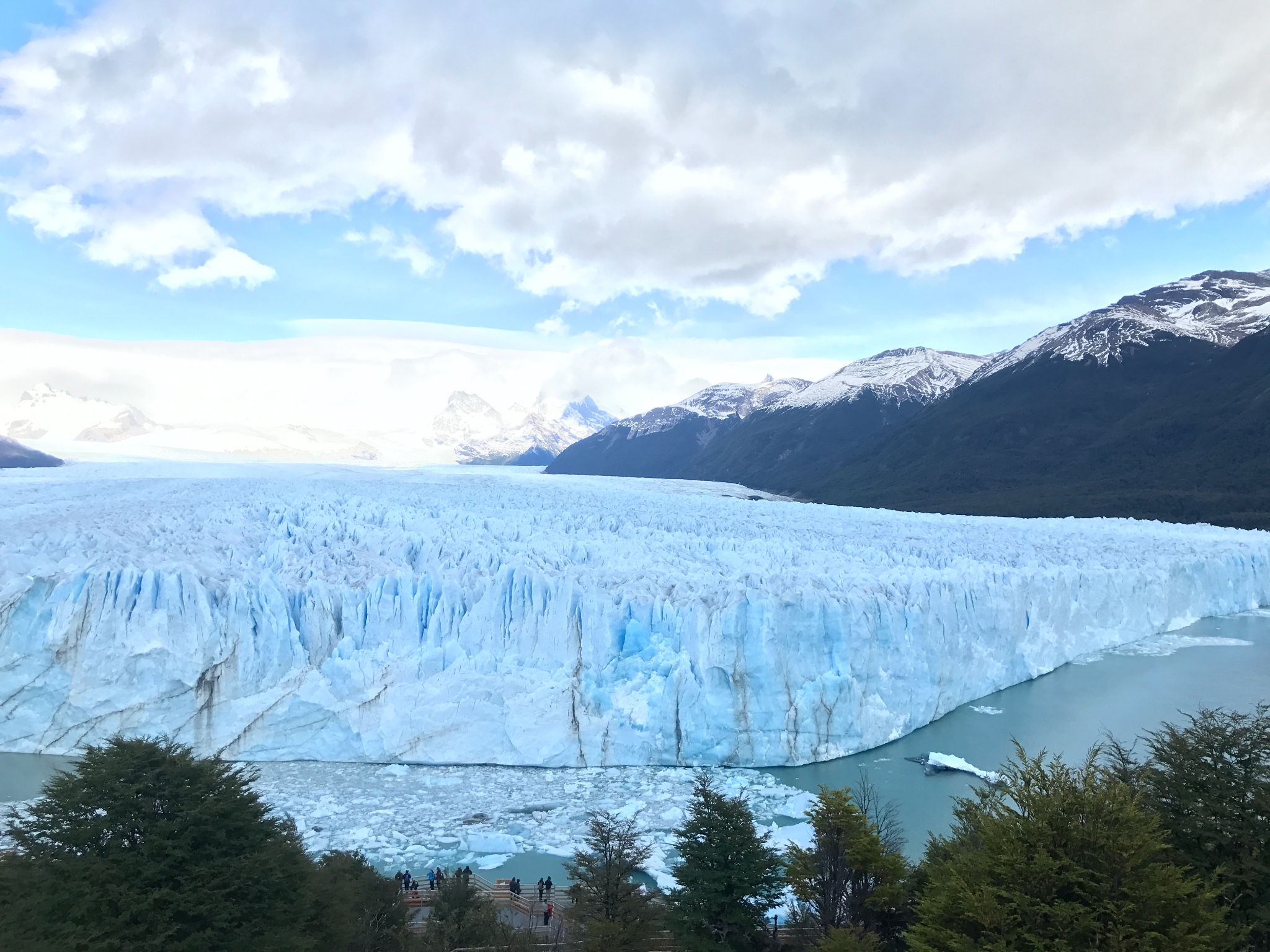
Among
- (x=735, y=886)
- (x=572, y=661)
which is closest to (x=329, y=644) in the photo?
(x=572, y=661)

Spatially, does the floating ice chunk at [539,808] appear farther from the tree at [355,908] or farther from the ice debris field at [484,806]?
the tree at [355,908]

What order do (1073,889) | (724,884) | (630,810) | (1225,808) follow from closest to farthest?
(1073,889) → (1225,808) → (724,884) → (630,810)

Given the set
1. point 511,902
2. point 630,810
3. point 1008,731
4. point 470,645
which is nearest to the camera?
point 511,902

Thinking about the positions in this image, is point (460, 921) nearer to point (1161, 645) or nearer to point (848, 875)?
point (848, 875)

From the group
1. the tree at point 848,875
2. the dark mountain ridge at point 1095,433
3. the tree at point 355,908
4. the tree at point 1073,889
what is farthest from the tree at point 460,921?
the dark mountain ridge at point 1095,433

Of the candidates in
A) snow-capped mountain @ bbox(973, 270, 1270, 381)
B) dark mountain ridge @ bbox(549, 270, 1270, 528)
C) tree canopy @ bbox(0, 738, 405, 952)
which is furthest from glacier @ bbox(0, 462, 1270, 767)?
snow-capped mountain @ bbox(973, 270, 1270, 381)

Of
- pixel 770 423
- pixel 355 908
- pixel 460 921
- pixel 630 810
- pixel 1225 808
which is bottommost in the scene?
pixel 630 810

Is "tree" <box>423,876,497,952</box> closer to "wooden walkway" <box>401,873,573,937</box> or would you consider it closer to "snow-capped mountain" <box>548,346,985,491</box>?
"wooden walkway" <box>401,873,573,937</box>

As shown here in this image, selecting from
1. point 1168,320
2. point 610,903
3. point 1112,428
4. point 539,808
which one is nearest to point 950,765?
point 539,808
